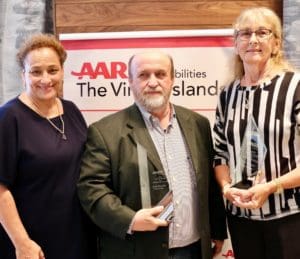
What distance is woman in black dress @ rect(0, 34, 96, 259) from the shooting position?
168 cm

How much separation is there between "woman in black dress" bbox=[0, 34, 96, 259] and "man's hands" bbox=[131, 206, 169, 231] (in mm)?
302

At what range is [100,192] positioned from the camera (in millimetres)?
1654

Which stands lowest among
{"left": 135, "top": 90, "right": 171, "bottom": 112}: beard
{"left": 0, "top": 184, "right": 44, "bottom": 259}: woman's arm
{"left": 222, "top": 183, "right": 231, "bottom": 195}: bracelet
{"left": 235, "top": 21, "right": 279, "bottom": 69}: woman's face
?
{"left": 0, "top": 184, "right": 44, "bottom": 259}: woman's arm

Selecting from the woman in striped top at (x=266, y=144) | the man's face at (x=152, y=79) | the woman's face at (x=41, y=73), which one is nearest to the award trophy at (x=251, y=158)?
the woman in striped top at (x=266, y=144)

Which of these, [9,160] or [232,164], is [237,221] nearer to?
[232,164]

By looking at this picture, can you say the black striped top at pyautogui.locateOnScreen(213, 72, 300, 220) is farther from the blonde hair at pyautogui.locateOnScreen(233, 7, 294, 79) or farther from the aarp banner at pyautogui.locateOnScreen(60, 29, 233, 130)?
the aarp banner at pyautogui.locateOnScreen(60, 29, 233, 130)

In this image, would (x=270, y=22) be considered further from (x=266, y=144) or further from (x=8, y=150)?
(x=8, y=150)

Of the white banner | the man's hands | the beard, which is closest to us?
the man's hands

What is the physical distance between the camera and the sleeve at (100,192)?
1612 mm

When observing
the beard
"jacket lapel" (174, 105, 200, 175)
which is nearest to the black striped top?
"jacket lapel" (174, 105, 200, 175)

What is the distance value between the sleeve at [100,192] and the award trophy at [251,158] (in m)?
0.44

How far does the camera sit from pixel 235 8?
7.63ft

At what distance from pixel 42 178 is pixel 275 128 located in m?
0.89

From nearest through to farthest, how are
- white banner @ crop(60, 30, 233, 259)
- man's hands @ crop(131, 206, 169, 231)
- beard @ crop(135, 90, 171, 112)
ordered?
man's hands @ crop(131, 206, 169, 231)
beard @ crop(135, 90, 171, 112)
white banner @ crop(60, 30, 233, 259)
